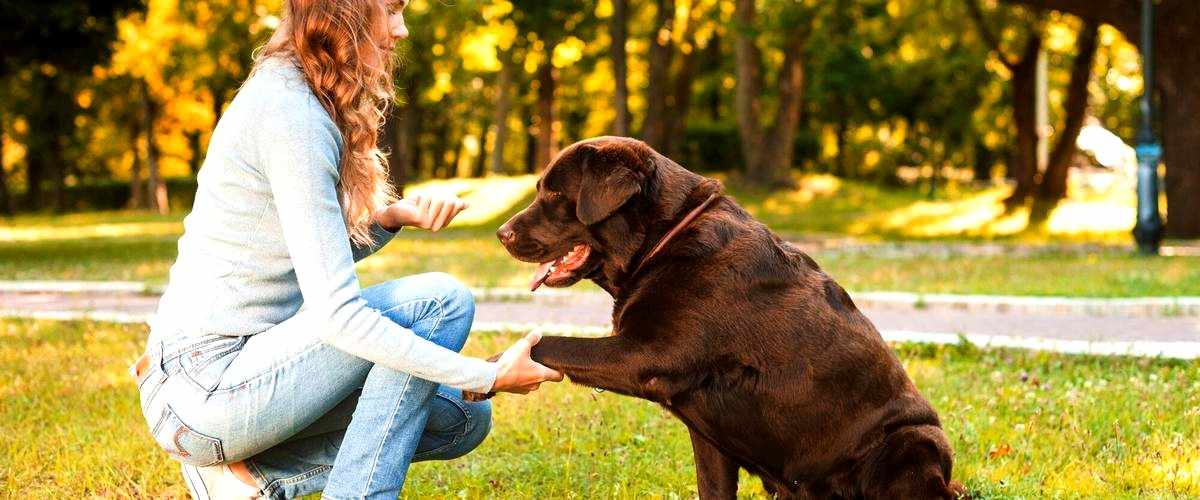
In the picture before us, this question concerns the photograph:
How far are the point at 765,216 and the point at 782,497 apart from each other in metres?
21.7

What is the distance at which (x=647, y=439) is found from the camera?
5434 millimetres

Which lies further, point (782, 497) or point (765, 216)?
point (765, 216)

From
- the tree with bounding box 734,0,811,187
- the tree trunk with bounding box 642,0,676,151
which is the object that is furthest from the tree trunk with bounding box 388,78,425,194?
the tree with bounding box 734,0,811,187

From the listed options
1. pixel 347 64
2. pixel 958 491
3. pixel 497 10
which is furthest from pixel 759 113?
pixel 347 64

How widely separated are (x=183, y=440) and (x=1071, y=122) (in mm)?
26784

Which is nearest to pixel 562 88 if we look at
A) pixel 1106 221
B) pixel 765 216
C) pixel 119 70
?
pixel 119 70

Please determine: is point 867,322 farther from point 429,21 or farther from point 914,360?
point 429,21

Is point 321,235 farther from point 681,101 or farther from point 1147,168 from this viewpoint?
point 681,101

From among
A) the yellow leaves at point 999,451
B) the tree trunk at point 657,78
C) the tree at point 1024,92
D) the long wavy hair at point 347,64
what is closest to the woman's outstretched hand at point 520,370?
the long wavy hair at point 347,64

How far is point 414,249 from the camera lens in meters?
19.4

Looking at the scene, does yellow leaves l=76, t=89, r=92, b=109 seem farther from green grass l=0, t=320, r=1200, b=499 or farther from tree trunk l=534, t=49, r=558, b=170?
green grass l=0, t=320, r=1200, b=499

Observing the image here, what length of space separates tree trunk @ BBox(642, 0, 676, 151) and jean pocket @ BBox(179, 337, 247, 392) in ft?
75.3

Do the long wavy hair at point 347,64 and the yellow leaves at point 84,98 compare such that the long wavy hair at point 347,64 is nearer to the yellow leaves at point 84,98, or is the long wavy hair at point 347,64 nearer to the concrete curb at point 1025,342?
the concrete curb at point 1025,342

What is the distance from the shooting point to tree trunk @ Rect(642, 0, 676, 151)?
87.7ft
